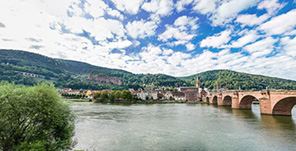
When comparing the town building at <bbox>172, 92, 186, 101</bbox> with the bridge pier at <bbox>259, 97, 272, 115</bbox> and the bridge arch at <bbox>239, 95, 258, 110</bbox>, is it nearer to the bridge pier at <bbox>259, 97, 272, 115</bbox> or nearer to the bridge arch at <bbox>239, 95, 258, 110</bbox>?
the bridge arch at <bbox>239, 95, 258, 110</bbox>

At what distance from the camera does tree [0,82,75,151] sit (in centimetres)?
822

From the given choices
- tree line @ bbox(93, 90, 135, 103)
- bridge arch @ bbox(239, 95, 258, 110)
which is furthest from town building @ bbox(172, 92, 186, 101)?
bridge arch @ bbox(239, 95, 258, 110)

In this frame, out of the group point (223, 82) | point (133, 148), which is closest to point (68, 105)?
point (133, 148)

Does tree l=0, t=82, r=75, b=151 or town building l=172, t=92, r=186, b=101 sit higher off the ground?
tree l=0, t=82, r=75, b=151

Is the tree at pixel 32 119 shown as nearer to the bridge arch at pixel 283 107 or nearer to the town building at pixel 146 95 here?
the bridge arch at pixel 283 107

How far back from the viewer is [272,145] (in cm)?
1366

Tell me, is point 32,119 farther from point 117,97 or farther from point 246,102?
point 117,97

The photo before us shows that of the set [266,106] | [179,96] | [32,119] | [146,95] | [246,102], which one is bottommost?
[179,96]

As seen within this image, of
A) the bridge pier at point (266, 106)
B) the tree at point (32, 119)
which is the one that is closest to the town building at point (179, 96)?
the bridge pier at point (266, 106)

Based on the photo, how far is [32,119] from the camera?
9.10 meters

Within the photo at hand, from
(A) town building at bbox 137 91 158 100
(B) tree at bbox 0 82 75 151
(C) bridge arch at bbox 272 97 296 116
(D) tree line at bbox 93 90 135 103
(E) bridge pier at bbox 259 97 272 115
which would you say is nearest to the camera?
(B) tree at bbox 0 82 75 151

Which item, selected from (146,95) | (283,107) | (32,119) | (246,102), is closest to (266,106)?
(283,107)

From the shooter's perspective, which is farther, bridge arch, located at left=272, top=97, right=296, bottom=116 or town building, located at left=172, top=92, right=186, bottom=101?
town building, located at left=172, top=92, right=186, bottom=101

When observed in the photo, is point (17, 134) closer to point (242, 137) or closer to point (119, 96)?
point (242, 137)
